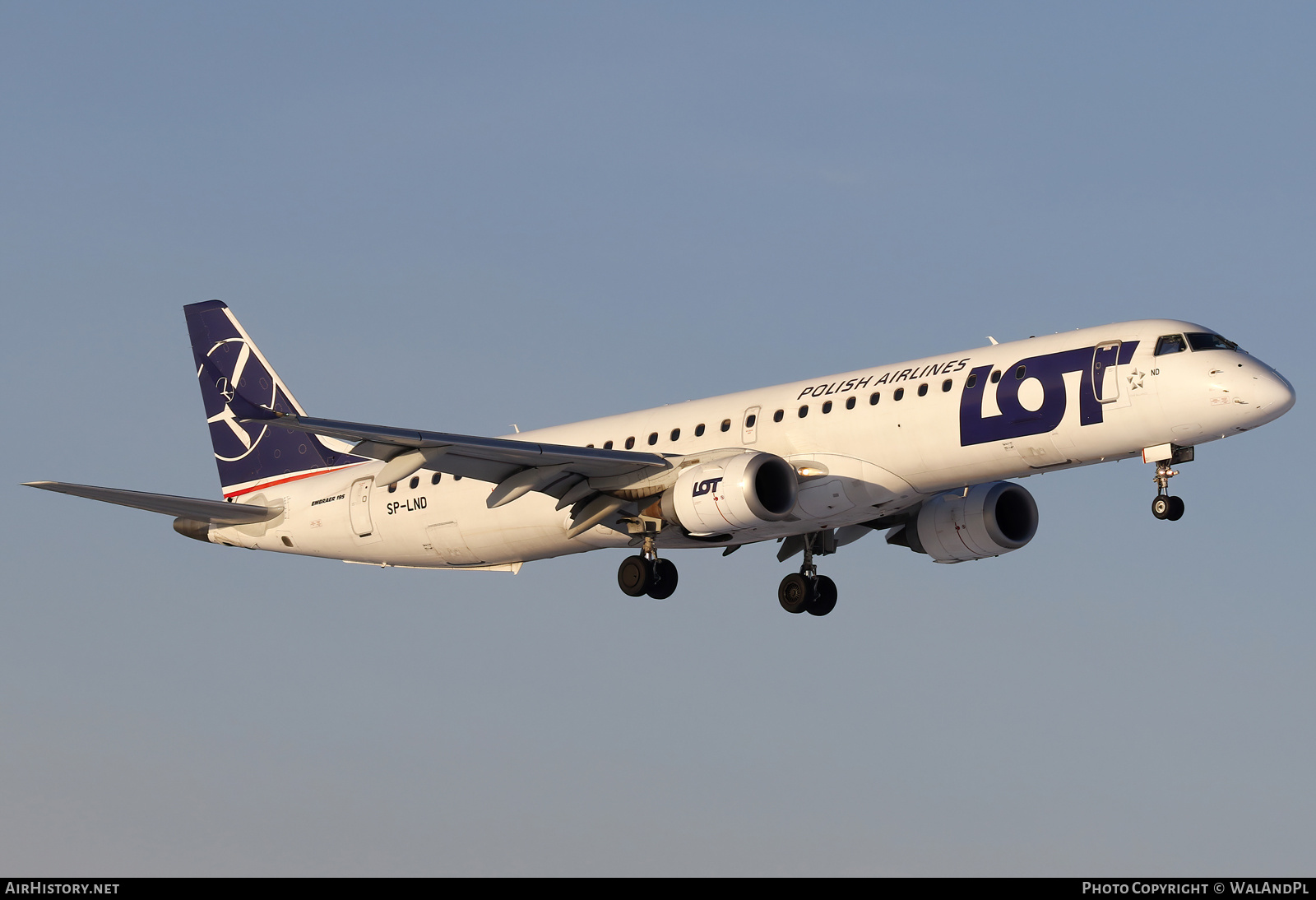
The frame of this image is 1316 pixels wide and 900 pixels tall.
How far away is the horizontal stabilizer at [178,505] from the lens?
39000mm

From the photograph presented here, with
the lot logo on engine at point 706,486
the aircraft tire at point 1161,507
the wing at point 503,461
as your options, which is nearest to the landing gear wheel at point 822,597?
the wing at point 503,461

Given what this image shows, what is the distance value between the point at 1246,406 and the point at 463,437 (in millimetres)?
16760

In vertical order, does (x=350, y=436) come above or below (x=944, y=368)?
below

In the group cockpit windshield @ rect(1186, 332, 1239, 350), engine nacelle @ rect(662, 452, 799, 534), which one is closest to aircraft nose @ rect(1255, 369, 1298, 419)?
cockpit windshield @ rect(1186, 332, 1239, 350)

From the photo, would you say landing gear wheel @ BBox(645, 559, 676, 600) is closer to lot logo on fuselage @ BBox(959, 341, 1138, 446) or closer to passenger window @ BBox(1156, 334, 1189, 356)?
lot logo on fuselage @ BBox(959, 341, 1138, 446)

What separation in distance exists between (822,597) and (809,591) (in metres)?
0.45

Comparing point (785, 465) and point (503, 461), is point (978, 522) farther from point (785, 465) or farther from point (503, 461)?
point (503, 461)

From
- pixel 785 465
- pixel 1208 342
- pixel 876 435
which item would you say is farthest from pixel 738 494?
pixel 1208 342

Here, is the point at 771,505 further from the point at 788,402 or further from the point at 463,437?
the point at 463,437

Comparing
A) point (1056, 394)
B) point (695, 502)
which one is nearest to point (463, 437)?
point (695, 502)

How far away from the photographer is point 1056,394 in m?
35.4

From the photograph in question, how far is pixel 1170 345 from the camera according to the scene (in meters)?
35.0

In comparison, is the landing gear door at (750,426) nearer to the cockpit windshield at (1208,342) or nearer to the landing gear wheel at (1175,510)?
the landing gear wheel at (1175,510)
